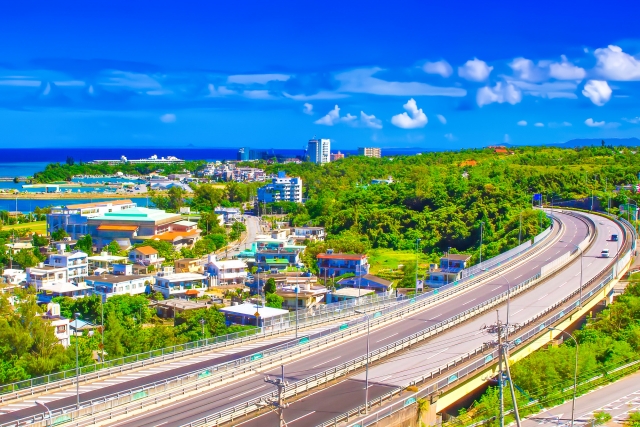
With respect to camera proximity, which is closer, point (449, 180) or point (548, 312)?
point (548, 312)

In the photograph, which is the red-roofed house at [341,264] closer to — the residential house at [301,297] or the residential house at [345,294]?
the residential house at [345,294]

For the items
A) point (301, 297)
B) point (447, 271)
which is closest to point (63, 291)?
point (301, 297)

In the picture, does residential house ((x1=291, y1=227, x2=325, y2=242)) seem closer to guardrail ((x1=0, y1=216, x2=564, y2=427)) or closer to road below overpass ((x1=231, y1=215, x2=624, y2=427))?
road below overpass ((x1=231, y1=215, x2=624, y2=427))

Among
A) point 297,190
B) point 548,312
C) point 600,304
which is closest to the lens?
point 548,312

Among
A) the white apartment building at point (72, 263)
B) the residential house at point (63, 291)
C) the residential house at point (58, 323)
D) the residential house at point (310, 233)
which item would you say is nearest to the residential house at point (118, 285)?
the residential house at point (63, 291)

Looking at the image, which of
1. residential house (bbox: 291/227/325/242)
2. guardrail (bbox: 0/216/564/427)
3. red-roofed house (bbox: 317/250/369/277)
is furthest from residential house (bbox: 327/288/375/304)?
residential house (bbox: 291/227/325/242)

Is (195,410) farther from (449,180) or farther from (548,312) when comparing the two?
(449,180)

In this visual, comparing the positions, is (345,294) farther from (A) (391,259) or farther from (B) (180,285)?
(A) (391,259)

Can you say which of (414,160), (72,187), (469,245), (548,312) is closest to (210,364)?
(548,312)
